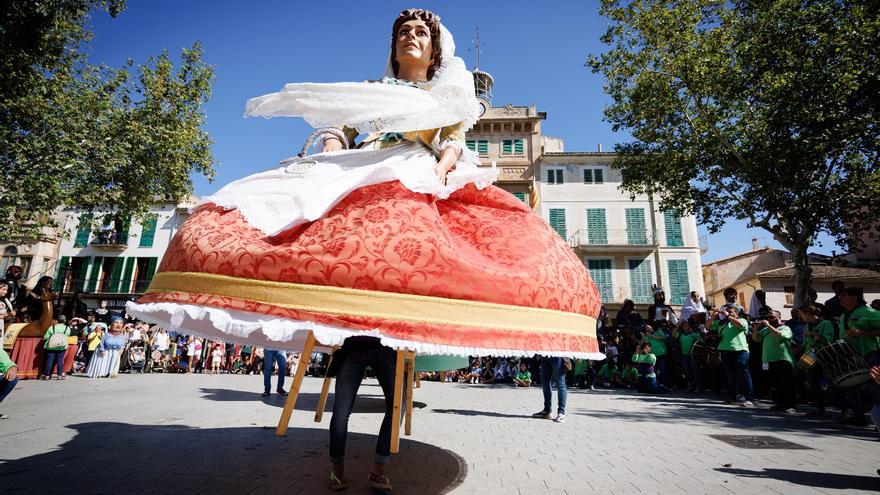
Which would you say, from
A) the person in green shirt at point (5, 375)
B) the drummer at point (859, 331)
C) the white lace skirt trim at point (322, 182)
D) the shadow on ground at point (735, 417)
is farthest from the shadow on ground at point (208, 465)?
the drummer at point (859, 331)

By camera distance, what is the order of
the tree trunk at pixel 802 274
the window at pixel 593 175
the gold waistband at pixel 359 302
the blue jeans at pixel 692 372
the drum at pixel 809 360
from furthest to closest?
the window at pixel 593 175 < the tree trunk at pixel 802 274 < the blue jeans at pixel 692 372 < the drum at pixel 809 360 < the gold waistband at pixel 359 302

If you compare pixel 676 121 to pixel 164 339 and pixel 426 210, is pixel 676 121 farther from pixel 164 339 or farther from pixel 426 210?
pixel 164 339

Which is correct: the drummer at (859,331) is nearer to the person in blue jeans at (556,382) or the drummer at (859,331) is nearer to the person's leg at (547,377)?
the person in blue jeans at (556,382)

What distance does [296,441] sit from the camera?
430 cm

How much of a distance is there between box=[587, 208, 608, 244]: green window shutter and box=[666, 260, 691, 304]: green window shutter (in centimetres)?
438

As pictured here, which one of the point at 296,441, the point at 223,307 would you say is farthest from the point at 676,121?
→ the point at 223,307

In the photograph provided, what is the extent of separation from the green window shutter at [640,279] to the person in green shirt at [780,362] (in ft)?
70.1

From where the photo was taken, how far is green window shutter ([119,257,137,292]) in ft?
104

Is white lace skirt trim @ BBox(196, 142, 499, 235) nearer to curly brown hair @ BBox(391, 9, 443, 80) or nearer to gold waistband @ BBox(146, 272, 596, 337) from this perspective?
gold waistband @ BBox(146, 272, 596, 337)

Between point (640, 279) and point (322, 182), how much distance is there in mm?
29735

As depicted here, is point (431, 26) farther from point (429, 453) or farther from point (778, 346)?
point (778, 346)

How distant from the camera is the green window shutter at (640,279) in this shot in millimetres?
28469

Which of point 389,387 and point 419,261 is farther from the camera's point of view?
point 389,387

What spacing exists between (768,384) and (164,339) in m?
19.9
